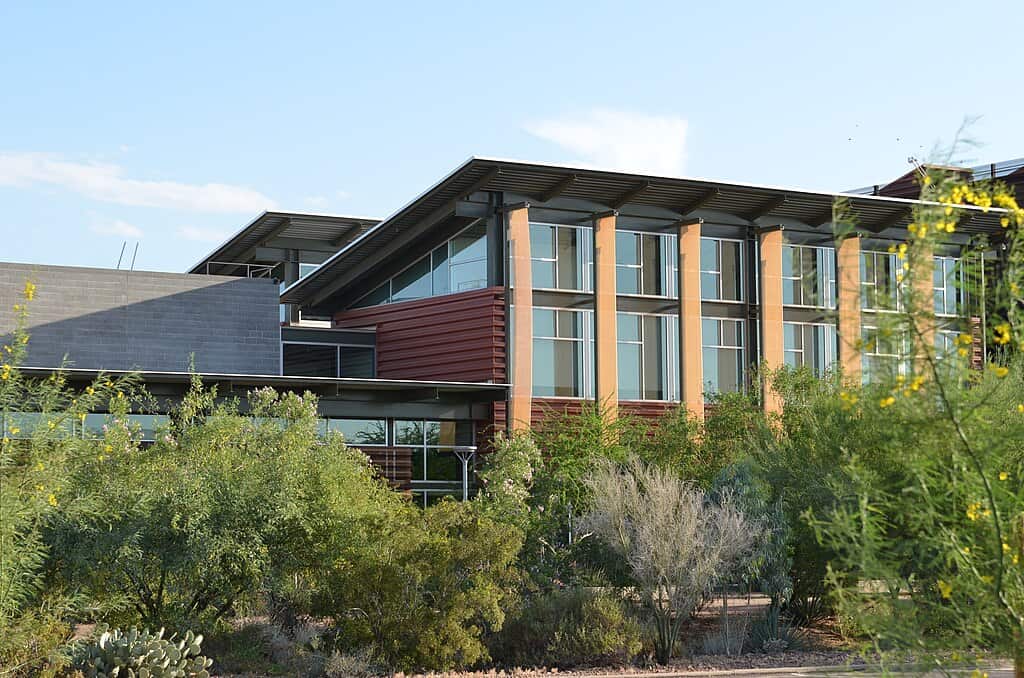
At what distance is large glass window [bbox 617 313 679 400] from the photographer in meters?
37.7

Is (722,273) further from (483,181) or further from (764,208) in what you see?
(483,181)

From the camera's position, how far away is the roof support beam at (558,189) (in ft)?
117

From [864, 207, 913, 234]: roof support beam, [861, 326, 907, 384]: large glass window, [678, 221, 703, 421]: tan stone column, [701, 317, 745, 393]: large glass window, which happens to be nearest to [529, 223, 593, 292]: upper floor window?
[678, 221, 703, 421]: tan stone column

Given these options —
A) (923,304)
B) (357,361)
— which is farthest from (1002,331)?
(357,361)

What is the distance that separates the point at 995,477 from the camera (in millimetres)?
7629

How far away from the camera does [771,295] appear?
39.7 meters

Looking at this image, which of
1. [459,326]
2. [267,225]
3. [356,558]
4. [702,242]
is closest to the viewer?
[356,558]

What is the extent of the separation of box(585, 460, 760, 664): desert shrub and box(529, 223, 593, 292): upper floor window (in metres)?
15.8

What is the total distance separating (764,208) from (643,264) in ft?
13.4

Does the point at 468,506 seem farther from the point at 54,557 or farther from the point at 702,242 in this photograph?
the point at 702,242

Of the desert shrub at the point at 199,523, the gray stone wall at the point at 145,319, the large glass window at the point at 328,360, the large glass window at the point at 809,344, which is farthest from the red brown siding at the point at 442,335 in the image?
the desert shrub at the point at 199,523

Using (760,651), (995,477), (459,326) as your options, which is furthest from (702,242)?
(995,477)

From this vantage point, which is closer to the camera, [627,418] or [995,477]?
[995,477]

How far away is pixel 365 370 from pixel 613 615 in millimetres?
21190
